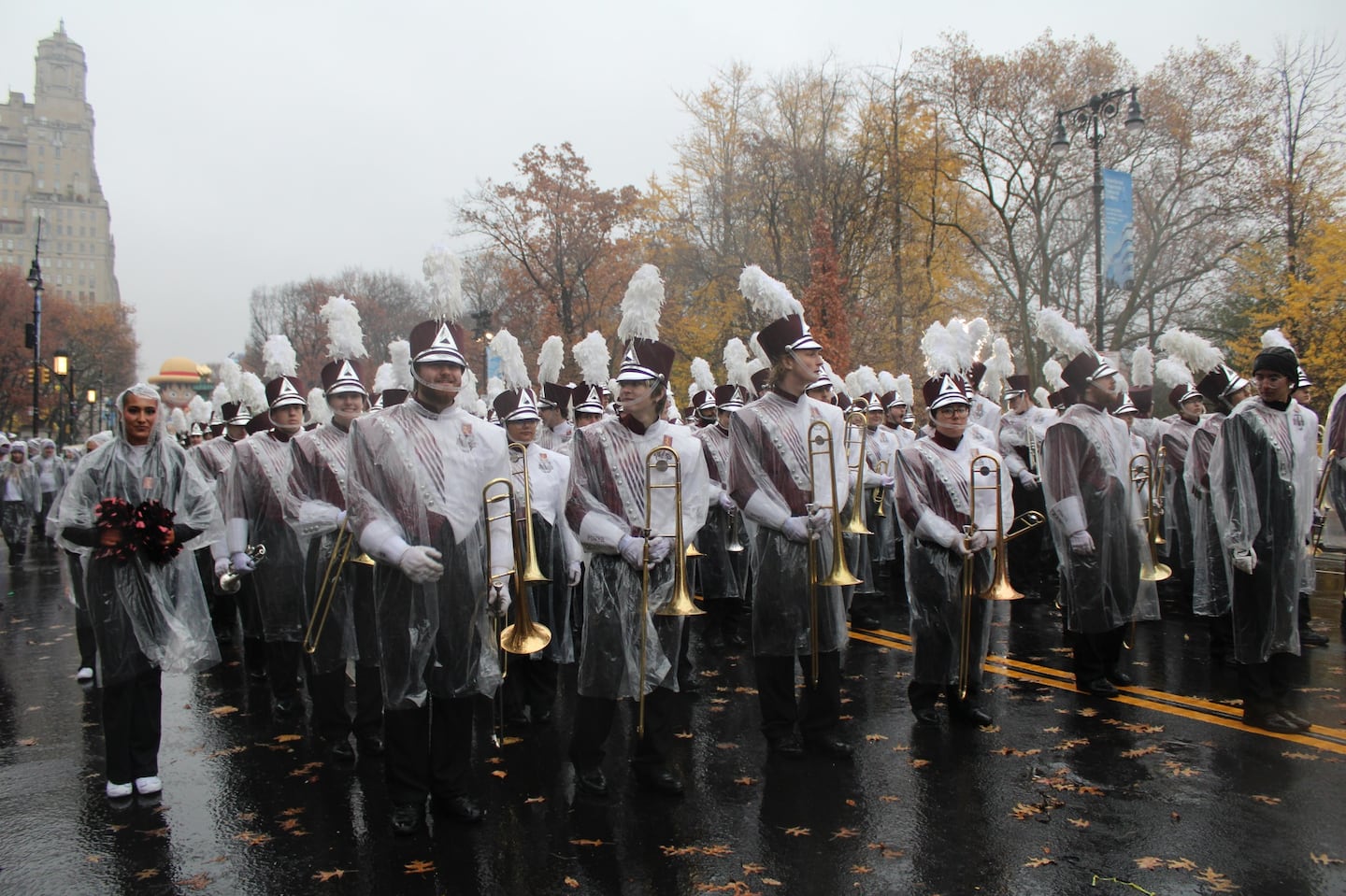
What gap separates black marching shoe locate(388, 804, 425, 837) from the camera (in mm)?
4637

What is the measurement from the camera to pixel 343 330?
22.9 ft

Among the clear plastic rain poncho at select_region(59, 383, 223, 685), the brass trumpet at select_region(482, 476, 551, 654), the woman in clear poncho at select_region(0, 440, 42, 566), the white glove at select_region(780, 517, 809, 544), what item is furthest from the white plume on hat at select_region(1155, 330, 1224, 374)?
the woman in clear poncho at select_region(0, 440, 42, 566)

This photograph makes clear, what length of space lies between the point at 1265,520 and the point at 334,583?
19.0 feet

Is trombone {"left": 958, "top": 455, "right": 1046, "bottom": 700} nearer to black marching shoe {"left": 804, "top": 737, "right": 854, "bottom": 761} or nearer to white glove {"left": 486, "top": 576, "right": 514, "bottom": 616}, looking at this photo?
black marching shoe {"left": 804, "top": 737, "right": 854, "bottom": 761}

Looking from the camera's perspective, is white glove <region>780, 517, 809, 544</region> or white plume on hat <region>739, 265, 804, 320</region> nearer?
white glove <region>780, 517, 809, 544</region>

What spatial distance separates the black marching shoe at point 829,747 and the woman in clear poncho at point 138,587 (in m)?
3.43

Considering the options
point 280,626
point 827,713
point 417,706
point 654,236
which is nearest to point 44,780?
point 280,626

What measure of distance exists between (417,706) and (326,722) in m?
1.66

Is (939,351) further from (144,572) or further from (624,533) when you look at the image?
(144,572)

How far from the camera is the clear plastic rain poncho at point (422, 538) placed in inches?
182

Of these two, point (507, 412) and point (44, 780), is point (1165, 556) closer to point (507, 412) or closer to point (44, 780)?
point (507, 412)

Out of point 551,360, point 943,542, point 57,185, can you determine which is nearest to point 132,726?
point 943,542

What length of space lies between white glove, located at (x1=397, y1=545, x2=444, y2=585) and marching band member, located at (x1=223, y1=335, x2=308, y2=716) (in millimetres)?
2429

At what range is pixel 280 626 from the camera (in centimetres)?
666
